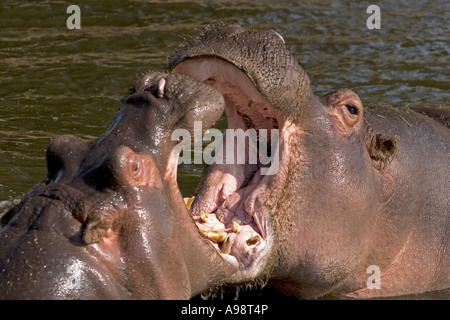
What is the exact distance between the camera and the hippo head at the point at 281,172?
4621mm

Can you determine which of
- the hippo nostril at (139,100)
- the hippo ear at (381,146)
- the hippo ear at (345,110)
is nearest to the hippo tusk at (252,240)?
the hippo ear at (345,110)

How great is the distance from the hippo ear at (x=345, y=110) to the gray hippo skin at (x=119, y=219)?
1079 mm

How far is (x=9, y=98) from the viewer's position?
959 centimetres

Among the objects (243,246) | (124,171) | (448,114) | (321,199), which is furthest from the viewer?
(448,114)

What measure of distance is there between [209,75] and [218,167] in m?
0.54

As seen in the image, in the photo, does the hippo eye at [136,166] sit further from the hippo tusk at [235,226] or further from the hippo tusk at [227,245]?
the hippo tusk at [235,226]

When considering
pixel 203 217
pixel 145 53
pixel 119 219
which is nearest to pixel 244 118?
pixel 203 217

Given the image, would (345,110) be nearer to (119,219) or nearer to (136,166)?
(136,166)

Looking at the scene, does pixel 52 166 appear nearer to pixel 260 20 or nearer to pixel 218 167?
pixel 218 167

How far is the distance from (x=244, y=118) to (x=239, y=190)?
1.32 feet

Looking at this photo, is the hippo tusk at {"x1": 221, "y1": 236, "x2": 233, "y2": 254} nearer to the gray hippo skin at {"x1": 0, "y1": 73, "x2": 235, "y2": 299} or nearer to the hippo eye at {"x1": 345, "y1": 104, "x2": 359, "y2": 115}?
the gray hippo skin at {"x1": 0, "y1": 73, "x2": 235, "y2": 299}

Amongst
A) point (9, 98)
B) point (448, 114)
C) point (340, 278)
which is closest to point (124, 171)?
point (340, 278)

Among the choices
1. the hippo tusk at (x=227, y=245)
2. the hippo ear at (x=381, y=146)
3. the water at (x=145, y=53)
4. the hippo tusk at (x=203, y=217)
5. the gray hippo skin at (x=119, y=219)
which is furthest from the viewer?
the water at (x=145, y=53)

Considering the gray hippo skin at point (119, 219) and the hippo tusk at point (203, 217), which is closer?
the gray hippo skin at point (119, 219)
